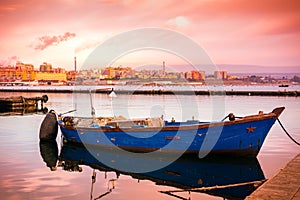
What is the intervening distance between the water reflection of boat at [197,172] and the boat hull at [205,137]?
553 mm

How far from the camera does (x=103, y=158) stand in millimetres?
19797

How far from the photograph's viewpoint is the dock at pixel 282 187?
8938mm

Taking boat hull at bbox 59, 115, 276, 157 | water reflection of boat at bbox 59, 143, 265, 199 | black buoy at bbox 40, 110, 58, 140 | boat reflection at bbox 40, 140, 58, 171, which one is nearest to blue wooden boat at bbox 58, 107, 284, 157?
boat hull at bbox 59, 115, 276, 157

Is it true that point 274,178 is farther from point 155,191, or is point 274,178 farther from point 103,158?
point 103,158

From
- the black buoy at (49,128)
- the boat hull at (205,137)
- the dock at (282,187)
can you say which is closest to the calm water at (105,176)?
the boat hull at (205,137)

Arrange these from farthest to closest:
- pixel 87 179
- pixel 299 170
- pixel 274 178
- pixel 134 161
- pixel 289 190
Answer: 1. pixel 134 161
2. pixel 87 179
3. pixel 299 170
4. pixel 274 178
5. pixel 289 190

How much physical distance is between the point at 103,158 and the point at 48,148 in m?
5.03

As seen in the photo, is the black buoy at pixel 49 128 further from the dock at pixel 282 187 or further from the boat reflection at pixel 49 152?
the dock at pixel 282 187

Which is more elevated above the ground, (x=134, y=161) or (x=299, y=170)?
(x=299, y=170)

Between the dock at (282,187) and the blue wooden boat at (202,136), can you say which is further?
the blue wooden boat at (202,136)

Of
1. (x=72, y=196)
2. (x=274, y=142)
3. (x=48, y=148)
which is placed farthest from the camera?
(x=274, y=142)

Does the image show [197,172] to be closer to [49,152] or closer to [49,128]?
[49,152]

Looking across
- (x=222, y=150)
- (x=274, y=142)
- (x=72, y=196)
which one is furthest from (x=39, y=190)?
(x=274, y=142)

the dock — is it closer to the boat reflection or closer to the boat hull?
the boat hull
